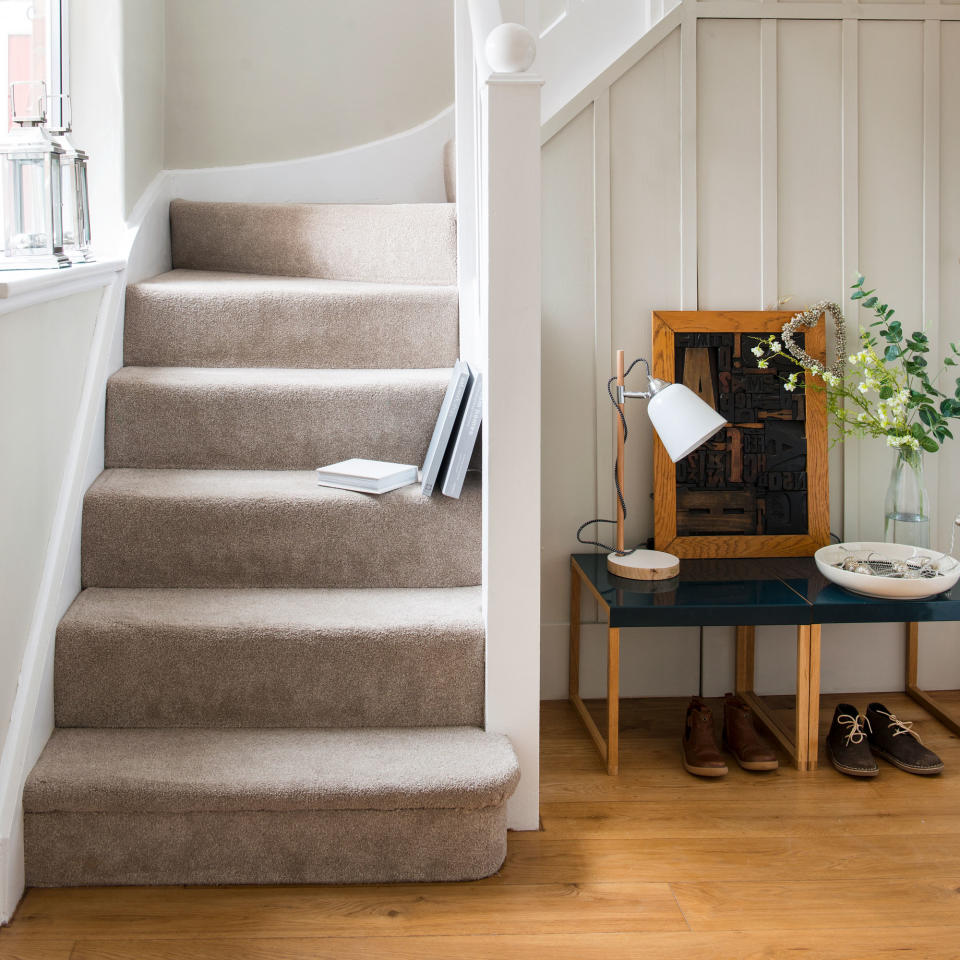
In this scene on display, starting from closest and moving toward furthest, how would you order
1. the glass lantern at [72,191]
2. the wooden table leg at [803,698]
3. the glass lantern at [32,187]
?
the glass lantern at [32,187] < the glass lantern at [72,191] < the wooden table leg at [803,698]

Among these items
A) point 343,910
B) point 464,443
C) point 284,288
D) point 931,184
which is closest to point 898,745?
point 464,443

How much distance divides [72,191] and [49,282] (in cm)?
45

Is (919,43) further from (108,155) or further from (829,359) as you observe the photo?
(108,155)

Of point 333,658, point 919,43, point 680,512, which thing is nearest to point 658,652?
point 680,512

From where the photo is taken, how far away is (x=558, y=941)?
1.69 m

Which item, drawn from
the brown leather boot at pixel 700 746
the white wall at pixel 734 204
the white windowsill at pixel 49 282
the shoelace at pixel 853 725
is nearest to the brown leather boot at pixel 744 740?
the brown leather boot at pixel 700 746

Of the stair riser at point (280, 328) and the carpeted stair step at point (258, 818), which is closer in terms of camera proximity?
the carpeted stair step at point (258, 818)

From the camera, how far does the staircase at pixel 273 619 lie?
1.81 metres

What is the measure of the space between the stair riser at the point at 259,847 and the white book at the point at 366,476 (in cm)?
70

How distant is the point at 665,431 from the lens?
2.26 m

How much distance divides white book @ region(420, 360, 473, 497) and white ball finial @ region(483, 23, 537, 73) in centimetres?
63

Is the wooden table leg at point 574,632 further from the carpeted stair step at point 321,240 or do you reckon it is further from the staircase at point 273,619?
the carpeted stair step at point 321,240

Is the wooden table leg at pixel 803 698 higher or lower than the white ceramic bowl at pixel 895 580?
lower

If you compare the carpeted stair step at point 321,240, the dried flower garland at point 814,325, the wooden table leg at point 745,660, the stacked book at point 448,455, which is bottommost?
the wooden table leg at point 745,660
